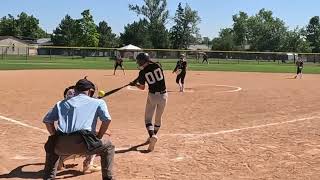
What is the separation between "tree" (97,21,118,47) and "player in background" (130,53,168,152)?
10615 centimetres

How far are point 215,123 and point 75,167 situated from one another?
17.0ft

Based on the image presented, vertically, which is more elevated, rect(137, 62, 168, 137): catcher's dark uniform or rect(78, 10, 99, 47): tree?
rect(78, 10, 99, 47): tree

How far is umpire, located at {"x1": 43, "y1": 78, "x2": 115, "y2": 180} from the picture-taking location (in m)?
6.08

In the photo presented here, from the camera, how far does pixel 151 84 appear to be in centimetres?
947

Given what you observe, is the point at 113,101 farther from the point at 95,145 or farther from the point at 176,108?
the point at 95,145

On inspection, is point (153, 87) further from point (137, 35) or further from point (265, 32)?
point (265, 32)

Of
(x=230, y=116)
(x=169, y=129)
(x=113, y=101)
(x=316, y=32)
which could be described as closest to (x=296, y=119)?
(x=230, y=116)

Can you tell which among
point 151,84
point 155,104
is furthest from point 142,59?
point 155,104

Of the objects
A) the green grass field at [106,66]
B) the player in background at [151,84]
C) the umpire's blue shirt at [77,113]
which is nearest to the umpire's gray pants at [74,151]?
the umpire's blue shirt at [77,113]

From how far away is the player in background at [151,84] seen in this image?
925 cm

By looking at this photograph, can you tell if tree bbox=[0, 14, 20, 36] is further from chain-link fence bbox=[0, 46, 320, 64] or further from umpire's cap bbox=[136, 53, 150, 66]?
umpire's cap bbox=[136, 53, 150, 66]

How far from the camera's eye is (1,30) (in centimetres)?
13100

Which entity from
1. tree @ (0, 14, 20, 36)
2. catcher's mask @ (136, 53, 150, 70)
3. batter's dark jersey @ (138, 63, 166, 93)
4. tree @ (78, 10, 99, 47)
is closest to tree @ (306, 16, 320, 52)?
tree @ (78, 10, 99, 47)

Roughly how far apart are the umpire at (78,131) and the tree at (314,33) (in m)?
114
